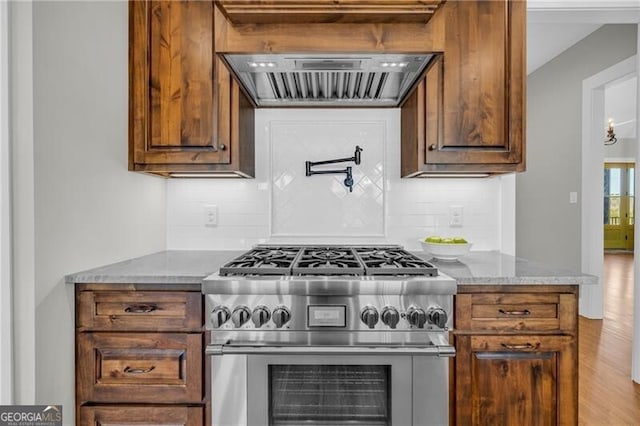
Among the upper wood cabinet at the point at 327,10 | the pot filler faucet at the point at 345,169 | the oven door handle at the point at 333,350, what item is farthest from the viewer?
the pot filler faucet at the point at 345,169

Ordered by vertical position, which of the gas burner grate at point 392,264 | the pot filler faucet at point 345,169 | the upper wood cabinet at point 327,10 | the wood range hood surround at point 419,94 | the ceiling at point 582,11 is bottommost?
the gas burner grate at point 392,264

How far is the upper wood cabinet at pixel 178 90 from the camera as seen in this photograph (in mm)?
1769

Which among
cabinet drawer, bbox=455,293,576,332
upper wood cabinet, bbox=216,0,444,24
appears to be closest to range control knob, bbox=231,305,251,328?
cabinet drawer, bbox=455,293,576,332

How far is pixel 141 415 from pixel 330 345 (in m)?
0.78

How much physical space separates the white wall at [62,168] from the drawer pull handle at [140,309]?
0.22m

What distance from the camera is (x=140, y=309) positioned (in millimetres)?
1463

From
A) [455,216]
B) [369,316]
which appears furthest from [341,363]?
[455,216]

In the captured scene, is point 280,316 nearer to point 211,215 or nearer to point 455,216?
point 211,215

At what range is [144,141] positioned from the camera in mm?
1800

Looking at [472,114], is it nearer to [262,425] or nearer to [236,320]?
[236,320]

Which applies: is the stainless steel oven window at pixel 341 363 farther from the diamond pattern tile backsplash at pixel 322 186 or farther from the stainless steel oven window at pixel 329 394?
the diamond pattern tile backsplash at pixel 322 186

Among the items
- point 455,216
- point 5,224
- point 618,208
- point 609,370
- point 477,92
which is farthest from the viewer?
point 618,208

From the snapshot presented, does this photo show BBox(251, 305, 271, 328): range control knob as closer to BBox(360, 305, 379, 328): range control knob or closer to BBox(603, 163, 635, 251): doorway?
BBox(360, 305, 379, 328): range control knob

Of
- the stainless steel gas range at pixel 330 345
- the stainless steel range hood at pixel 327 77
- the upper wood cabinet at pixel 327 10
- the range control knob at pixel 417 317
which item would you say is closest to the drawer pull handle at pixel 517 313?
the stainless steel gas range at pixel 330 345
